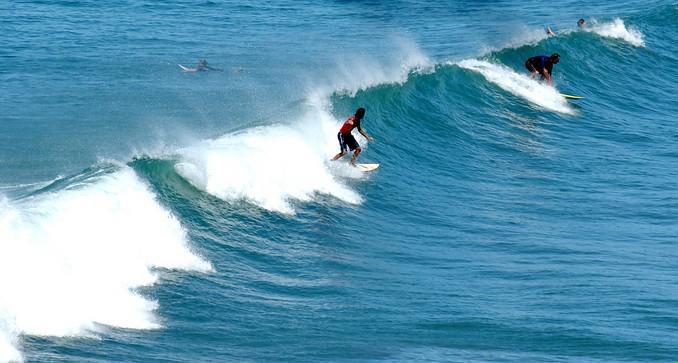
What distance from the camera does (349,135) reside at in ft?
73.4

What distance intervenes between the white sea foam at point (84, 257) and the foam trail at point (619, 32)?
25.1 m

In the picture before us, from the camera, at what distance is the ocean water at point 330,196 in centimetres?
1412

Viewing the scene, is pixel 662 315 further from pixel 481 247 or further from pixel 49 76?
pixel 49 76

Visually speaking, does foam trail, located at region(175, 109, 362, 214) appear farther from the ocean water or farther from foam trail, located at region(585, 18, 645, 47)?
foam trail, located at region(585, 18, 645, 47)

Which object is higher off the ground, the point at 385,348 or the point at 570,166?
the point at 570,166

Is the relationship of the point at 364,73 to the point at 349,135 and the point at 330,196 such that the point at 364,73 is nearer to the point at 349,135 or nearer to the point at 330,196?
the point at 349,135

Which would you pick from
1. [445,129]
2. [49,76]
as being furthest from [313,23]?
[445,129]

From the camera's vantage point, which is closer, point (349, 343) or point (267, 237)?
point (349, 343)

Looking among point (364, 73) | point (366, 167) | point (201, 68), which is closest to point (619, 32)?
point (364, 73)

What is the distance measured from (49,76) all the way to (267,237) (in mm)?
15053

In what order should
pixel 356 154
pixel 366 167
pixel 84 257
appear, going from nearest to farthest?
pixel 84 257, pixel 356 154, pixel 366 167

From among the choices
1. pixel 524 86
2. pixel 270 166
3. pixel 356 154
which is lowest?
pixel 270 166

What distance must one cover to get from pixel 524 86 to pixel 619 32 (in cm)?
923

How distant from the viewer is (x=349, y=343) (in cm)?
1402
